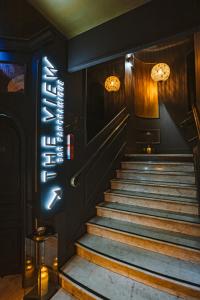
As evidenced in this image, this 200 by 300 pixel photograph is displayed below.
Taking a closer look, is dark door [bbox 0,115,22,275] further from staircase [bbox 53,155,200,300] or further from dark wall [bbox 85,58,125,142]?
dark wall [bbox 85,58,125,142]

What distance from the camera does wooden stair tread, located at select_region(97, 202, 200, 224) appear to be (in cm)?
258

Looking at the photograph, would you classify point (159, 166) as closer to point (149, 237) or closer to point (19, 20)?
point (149, 237)

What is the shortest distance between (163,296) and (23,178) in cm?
243

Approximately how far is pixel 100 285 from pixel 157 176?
231 centimetres

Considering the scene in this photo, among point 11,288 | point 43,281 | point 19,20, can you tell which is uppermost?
point 19,20

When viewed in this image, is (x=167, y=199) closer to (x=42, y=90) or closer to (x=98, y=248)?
(x=98, y=248)

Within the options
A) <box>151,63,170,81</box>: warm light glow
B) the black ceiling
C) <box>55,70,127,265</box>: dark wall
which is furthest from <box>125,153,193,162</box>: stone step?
the black ceiling

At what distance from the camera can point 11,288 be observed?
101 inches

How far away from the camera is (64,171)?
101 inches

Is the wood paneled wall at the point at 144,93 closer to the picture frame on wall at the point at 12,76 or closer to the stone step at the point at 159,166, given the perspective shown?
the stone step at the point at 159,166

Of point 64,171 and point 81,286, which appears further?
point 64,171

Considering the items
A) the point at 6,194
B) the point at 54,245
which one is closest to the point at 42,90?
the point at 6,194

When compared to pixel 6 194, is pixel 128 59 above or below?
above

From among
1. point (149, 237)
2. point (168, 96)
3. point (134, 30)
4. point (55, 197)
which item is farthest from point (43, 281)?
point (168, 96)
